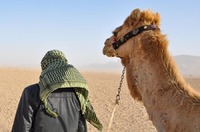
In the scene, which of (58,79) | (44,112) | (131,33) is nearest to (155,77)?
(131,33)

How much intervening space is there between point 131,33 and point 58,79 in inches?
33.0

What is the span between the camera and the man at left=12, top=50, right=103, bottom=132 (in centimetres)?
321

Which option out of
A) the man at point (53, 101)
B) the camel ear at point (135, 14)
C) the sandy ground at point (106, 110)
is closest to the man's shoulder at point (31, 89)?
the man at point (53, 101)

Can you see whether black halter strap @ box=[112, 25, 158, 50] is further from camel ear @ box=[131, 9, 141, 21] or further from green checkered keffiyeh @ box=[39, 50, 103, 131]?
green checkered keffiyeh @ box=[39, 50, 103, 131]

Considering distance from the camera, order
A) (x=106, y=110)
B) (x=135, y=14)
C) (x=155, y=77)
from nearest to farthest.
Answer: (x=155, y=77)
(x=135, y=14)
(x=106, y=110)

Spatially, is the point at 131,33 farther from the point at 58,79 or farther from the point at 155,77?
the point at 58,79

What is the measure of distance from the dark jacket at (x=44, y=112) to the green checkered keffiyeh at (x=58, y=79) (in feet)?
0.21

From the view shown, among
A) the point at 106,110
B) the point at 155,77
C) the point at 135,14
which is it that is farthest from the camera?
the point at 106,110

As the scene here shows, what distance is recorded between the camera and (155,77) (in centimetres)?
323

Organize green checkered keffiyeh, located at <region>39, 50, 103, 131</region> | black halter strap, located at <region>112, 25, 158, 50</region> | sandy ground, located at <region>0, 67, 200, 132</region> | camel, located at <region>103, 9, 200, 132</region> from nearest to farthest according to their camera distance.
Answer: camel, located at <region>103, 9, 200, 132</region>, green checkered keffiyeh, located at <region>39, 50, 103, 131</region>, black halter strap, located at <region>112, 25, 158, 50</region>, sandy ground, located at <region>0, 67, 200, 132</region>

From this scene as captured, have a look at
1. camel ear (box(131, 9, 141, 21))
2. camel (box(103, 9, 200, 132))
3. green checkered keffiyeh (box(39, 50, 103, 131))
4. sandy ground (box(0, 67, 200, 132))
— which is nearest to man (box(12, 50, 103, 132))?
green checkered keffiyeh (box(39, 50, 103, 131))

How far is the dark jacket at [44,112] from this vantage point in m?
3.22

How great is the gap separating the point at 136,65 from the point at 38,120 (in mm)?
1046

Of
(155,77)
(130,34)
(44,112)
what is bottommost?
(44,112)
